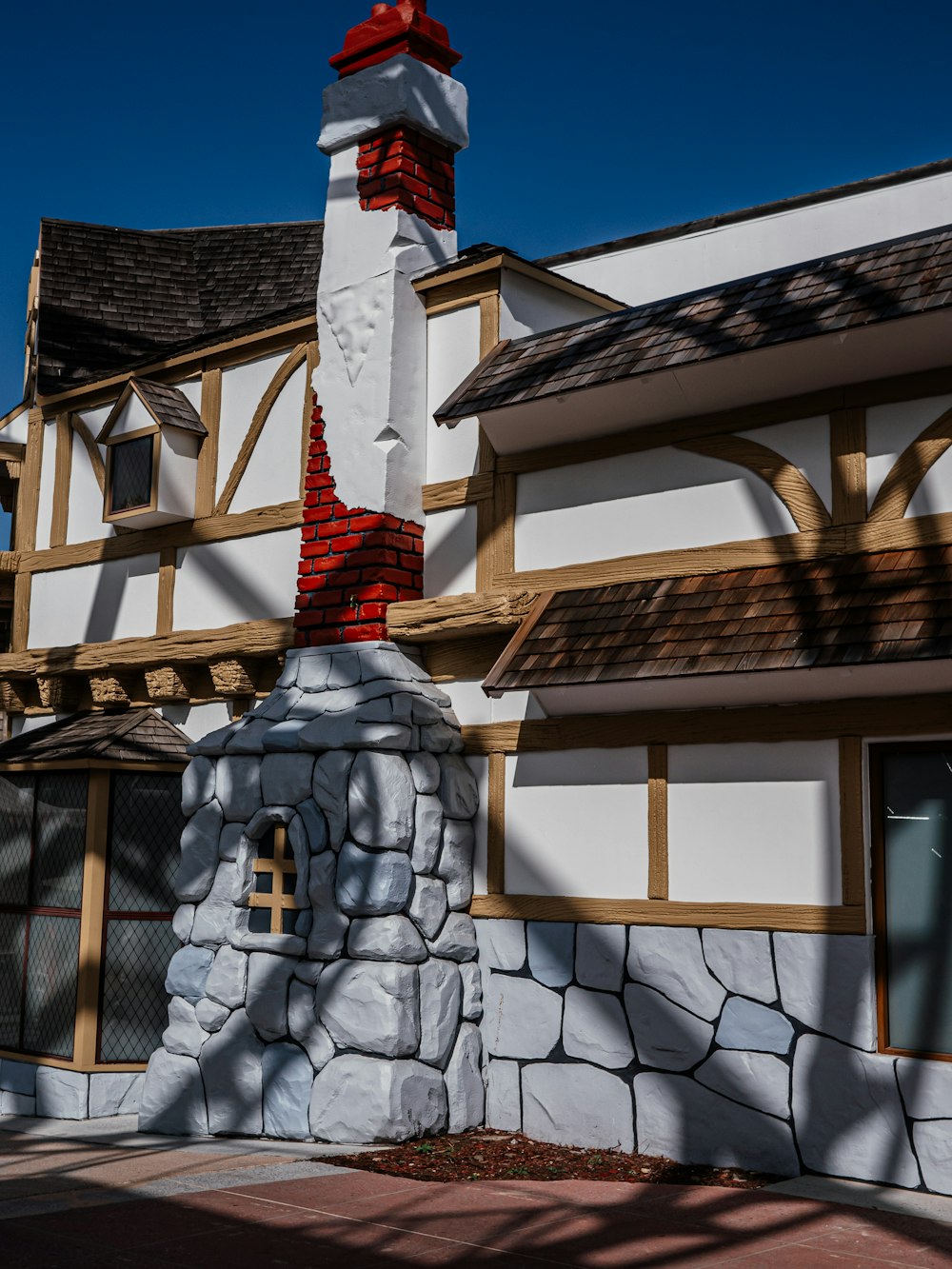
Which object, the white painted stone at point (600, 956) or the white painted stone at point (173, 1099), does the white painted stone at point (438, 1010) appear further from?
the white painted stone at point (173, 1099)

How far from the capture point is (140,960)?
31.7 feet

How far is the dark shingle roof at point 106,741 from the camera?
974 cm

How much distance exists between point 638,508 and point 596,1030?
2.96 m

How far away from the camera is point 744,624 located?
6.99 m

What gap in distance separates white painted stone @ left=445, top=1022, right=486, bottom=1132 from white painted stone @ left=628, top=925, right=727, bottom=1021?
114 cm

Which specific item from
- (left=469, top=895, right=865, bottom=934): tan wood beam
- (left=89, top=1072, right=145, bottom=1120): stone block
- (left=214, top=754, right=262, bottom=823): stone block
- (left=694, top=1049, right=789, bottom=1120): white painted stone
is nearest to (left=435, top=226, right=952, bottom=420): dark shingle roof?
(left=214, top=754, right=262, bottom=823): stone block

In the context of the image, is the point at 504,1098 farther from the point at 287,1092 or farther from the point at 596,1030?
the point at 287,1092

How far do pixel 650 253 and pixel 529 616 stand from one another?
17.4 ft

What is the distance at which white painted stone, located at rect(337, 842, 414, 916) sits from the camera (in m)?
7.87

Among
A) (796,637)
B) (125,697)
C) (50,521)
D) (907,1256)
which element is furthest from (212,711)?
(907,1256)

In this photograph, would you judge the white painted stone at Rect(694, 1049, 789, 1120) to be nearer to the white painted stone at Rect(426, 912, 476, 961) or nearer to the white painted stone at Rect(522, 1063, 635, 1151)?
the white painted stone at Rect(522, 1063, 635, 1151)

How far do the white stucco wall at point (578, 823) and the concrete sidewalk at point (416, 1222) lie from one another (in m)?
1.73

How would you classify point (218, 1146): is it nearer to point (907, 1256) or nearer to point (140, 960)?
→ point (140, 960)

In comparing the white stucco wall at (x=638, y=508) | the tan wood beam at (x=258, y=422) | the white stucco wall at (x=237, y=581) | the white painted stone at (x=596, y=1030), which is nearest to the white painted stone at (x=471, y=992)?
the white painted stone at (x=596, y=1030)
